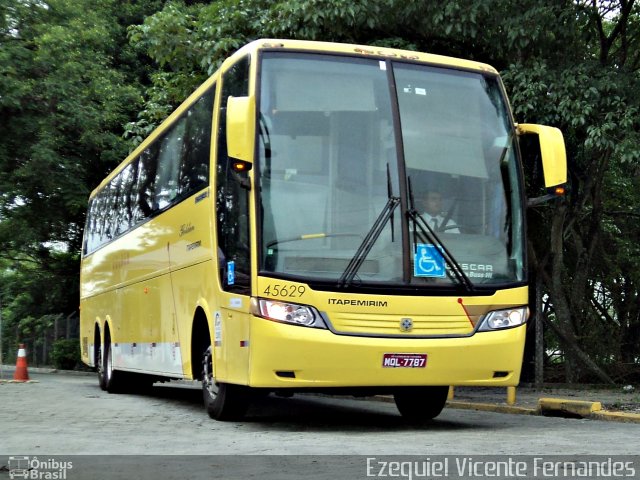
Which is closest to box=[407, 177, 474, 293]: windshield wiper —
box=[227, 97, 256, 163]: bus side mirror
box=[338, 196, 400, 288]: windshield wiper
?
box=[338, 196, 400, 288]: windshield wiper

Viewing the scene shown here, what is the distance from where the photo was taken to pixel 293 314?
9.21 m

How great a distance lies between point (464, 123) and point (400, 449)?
3.68 meters

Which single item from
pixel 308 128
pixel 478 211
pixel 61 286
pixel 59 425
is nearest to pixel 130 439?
pixel 59 425

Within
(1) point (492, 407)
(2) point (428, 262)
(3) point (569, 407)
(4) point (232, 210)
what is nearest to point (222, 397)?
(4) point (232, 210)

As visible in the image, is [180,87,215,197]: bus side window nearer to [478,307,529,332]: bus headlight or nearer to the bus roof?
the bus roof

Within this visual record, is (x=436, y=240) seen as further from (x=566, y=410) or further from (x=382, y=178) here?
(x=566, y=410)

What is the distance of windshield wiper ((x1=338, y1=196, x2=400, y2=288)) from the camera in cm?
930

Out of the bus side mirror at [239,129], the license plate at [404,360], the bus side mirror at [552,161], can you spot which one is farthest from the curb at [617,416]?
the bus side mirror at [239,129]

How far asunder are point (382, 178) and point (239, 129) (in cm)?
145

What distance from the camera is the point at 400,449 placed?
7949 mm

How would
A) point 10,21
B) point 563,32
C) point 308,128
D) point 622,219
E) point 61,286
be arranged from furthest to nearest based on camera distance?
point 61,286
point 10,21
point 622,219
point 563,32
point 308,128

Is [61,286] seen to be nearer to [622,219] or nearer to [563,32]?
[622,219]

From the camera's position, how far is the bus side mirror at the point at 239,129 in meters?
9.29

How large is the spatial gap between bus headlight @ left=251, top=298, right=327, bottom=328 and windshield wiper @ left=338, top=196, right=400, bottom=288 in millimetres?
366
